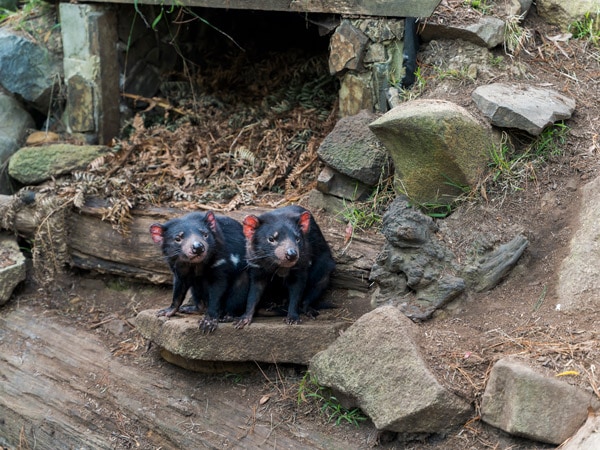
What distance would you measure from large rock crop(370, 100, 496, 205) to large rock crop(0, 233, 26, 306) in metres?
3.55

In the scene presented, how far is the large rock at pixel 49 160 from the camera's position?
24.3ft

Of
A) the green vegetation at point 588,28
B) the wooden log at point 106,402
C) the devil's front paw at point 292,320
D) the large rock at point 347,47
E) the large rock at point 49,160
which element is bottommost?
the wooden log at point 106,402

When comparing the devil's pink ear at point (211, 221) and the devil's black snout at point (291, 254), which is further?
the devil's pink ear at point (211, 221)

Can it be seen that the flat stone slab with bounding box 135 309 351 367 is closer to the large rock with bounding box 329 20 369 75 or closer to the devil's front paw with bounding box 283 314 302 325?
the devil's front paw with bounding box 283 314 302 325

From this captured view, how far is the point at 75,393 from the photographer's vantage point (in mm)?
6168

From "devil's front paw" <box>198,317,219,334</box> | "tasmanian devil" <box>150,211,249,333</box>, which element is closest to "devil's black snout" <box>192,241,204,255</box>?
"tasmanian devil" <box>150,211,249,333</box>

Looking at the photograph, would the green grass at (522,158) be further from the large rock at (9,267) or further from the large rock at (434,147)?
the large rock at (9,267)

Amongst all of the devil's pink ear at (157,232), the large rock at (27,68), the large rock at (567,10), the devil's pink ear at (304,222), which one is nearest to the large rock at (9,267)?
the large rock at (27,68)

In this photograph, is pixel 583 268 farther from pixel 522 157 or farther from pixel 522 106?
pixel 522 106

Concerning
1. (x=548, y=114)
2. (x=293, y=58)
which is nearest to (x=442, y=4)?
(x=548, y=114)

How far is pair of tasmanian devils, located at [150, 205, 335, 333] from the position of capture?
536cm

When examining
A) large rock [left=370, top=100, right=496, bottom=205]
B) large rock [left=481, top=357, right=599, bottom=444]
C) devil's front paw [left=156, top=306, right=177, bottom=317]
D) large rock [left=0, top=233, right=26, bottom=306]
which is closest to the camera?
large rock [left=481, top=357, right=599, bottom=444]

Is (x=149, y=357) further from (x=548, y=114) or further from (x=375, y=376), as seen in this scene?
(x=548, y=114)

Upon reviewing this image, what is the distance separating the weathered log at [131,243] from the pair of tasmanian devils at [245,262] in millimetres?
224
